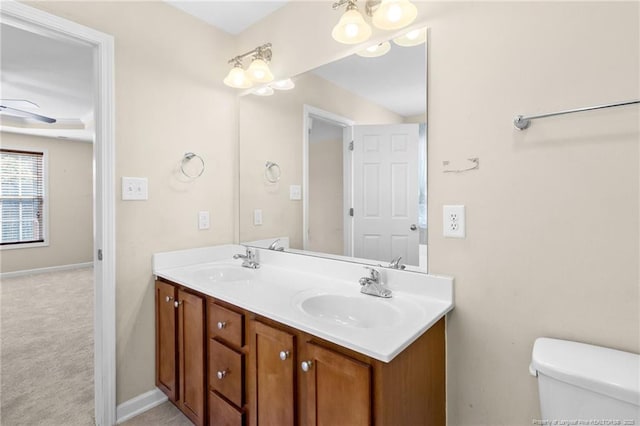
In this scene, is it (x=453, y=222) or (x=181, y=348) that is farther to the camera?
(x=181, y=348)

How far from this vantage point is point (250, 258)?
1.95 meters

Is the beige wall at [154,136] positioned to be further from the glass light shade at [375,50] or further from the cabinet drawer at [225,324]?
the glass light shade at [375,50]

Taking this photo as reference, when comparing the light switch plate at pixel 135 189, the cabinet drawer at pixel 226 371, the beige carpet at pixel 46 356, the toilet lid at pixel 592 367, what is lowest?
the beige carpet at pixel 46 356

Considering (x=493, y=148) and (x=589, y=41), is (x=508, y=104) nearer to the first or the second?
(x=493, y=148)

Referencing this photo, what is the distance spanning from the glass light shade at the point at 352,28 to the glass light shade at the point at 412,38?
142mm

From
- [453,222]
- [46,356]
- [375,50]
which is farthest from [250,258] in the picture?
[46,356]

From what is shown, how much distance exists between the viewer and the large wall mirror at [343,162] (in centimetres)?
136

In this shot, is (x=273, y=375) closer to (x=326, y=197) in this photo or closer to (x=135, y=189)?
(x=326, y=197)

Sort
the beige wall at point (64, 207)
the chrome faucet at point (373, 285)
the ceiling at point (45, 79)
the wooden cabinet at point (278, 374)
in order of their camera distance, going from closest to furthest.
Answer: the wooden cabinet at point (278, 374) < the chrome faucet at point (373, 285) < the ceiling at point (45, 79) < the beige wall at point (64, 207)

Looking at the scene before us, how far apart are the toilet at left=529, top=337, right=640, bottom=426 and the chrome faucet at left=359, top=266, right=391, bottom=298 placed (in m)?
0.55

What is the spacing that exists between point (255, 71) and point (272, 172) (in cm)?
61

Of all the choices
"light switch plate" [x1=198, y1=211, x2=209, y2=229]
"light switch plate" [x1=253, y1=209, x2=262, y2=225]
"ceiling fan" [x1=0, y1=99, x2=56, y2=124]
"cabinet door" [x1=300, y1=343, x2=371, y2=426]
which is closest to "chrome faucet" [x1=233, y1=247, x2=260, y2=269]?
"light switch plate" [x1=253, y1=209, x2=262, y2=225]

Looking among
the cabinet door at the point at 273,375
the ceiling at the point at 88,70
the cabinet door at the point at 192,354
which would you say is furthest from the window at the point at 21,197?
the cabinet door at the point at 273,375

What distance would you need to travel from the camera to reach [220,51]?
2094 mm
